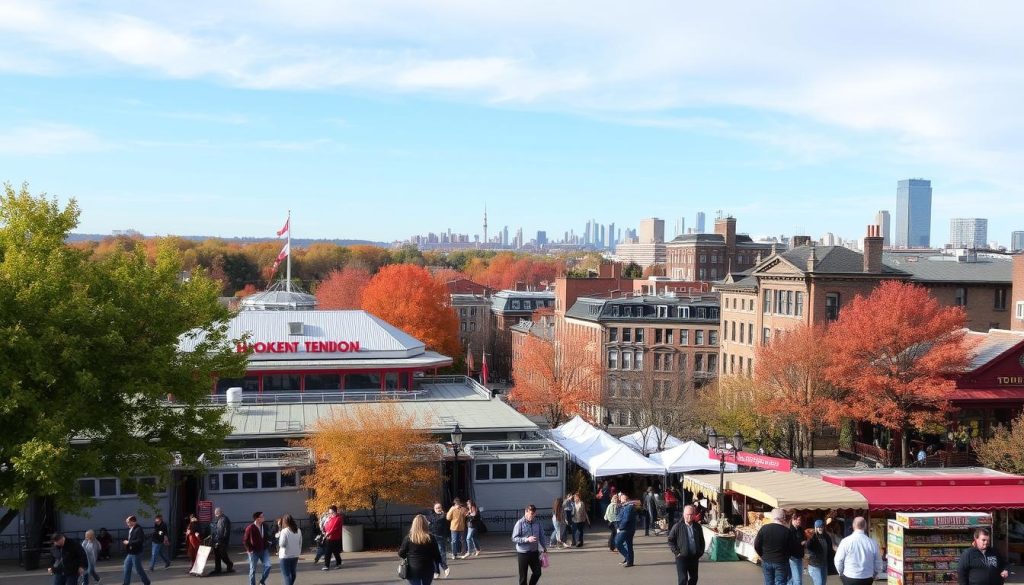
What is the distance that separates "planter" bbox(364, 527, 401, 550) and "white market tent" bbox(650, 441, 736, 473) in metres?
10.4

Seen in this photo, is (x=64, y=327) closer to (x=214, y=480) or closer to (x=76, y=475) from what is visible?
(x=76, y=475)

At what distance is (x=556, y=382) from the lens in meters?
Result: 76.8

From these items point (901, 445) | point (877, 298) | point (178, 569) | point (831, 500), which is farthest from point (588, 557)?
point (877, 298)

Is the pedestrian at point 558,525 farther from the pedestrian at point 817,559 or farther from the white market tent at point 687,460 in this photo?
the pedestrian at point 817,559

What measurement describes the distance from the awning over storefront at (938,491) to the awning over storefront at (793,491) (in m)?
0.47

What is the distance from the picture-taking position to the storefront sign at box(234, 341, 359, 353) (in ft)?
150

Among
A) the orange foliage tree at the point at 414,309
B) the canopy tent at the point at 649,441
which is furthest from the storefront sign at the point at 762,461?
the orange foliage tree at the point at 414,309

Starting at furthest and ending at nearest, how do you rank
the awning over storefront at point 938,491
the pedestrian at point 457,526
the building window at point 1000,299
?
the building window at point 1000,299 < the pedestrian at point 457,526 < the awning over storefront at point 938,491

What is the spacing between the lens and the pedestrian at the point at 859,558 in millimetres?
19234

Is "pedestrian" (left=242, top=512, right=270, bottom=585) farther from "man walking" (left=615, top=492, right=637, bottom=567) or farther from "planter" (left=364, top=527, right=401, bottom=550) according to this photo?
"man walking" (left=615, top=492, right=637, bottom=567)

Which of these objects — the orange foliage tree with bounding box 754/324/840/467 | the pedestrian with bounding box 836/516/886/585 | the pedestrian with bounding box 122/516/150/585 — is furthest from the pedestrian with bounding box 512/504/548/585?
the orange foliage tree with bounding box 754/324/840/467

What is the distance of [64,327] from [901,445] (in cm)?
3784

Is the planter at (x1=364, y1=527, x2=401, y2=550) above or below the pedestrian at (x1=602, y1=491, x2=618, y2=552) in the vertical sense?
below

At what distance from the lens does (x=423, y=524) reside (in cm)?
1808
